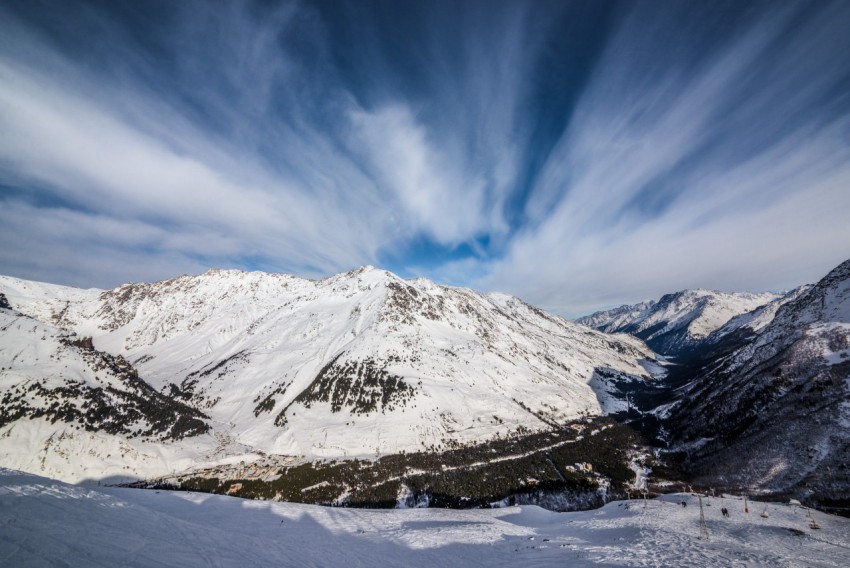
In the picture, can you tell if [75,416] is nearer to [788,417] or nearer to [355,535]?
[355,535]

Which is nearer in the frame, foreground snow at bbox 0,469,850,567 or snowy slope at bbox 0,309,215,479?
foreground snow at bbox 0,469,850,567

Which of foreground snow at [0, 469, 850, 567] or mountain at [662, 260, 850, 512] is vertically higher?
mountain at [662, 260, 850, 512]

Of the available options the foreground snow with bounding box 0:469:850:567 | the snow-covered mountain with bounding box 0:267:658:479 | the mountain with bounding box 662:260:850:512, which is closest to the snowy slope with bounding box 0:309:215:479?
the snow-covered mountain with bounding box 0:267:658:479

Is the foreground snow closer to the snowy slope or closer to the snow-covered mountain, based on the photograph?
the snowy slope

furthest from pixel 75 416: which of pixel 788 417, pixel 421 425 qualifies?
pixel 788 417

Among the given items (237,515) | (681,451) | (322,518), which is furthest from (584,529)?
(681,451)

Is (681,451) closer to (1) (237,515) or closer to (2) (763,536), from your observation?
(2) (763,536)

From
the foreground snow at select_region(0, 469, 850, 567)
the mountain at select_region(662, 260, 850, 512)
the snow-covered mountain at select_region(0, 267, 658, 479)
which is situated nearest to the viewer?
the foreground snow at select_region(0, 469, 850, 567)

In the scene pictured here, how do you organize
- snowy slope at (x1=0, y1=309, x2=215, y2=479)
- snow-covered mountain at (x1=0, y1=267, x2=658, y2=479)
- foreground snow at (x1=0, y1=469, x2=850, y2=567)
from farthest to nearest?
snow-covered mountain at (x1=0, y1=267, x2=658, y2=479) < snowy slope at (x1=0, y1=309, x2=215, y2=479) < foreground snow at (x1=0, y1=469, x2=850, y2=567)
